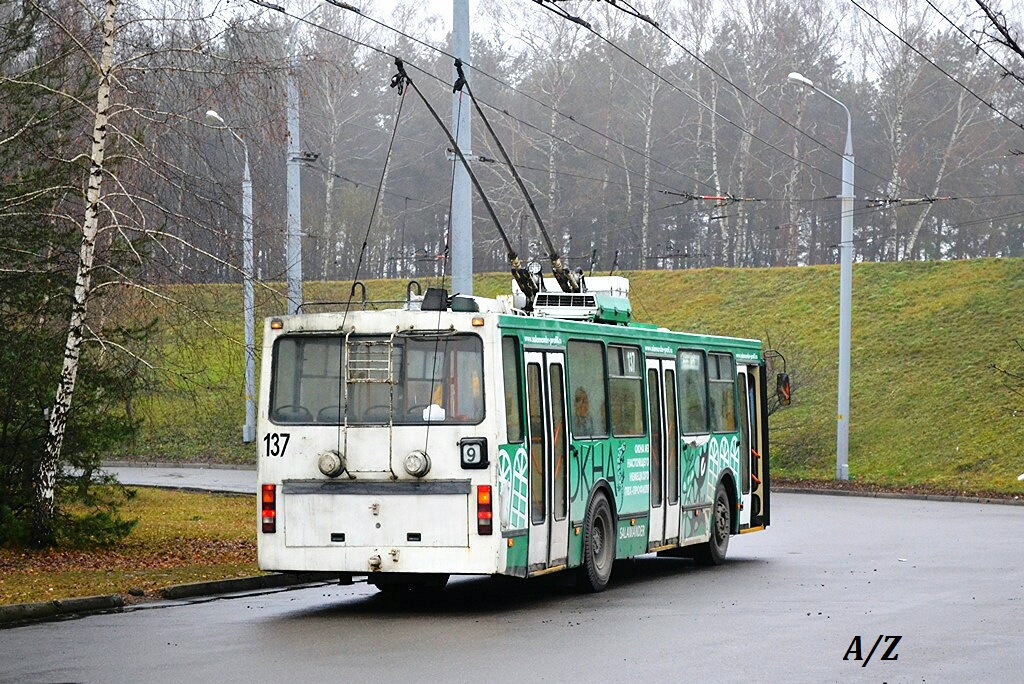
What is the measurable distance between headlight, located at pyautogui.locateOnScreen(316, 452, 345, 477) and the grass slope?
1762 centimetres

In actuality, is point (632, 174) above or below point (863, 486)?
above

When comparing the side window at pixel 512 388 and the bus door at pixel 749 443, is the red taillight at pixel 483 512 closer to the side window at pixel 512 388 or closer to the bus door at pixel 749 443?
the side window at pixel 512 388

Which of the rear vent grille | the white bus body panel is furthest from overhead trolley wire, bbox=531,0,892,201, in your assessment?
the white bus body panel

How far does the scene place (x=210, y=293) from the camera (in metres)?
19.5

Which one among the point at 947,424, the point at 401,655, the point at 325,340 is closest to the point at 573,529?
the point at 325,340

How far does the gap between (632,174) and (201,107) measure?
5736 cm

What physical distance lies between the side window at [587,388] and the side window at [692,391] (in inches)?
103

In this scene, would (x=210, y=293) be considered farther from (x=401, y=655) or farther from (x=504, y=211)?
(x=504, y=211)

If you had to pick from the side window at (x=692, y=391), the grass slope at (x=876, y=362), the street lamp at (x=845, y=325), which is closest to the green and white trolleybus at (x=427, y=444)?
the side window at (x=692, y=391)

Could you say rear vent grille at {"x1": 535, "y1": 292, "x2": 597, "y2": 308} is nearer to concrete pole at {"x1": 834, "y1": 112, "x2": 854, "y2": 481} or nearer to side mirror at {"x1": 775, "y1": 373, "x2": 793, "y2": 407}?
side mirror at {"x1": 775, "y1": 373, "x2": 793, "y2": 407}

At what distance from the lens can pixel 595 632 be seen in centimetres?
1225

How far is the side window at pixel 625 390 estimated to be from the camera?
16.7m

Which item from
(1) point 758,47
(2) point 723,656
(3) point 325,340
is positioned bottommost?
(2) point 723,656

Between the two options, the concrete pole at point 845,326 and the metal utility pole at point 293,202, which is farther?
the concrete pole at point 845,326
